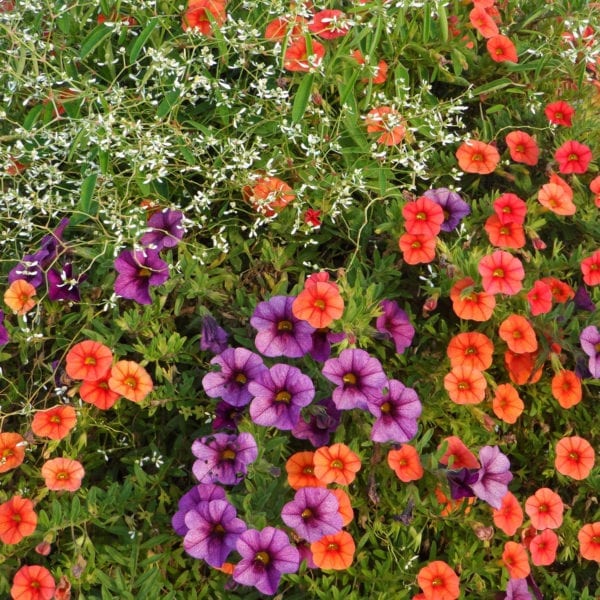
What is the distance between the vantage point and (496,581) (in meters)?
1.91

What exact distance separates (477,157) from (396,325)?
0.57m

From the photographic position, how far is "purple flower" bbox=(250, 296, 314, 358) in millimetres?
1804

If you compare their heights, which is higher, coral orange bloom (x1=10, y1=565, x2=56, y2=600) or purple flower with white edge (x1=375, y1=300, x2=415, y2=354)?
purple flower with white edge (x1=375, y1=300, x2=415, y2=354)

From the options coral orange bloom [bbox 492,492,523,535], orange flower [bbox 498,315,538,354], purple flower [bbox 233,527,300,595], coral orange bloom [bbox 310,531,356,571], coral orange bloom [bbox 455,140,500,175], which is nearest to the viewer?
purple flower [bbox 233,527,300,595]

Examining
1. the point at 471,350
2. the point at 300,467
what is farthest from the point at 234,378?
the point at 471,350

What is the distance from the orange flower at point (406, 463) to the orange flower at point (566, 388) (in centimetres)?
40

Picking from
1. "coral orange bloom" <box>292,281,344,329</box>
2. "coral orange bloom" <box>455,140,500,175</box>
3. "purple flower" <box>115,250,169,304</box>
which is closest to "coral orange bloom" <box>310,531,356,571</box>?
"coral orange bloom" <box>292,281,344,329</box>

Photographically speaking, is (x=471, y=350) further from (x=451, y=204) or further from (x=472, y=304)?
(x=451, y=204)

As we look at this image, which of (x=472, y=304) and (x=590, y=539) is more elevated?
(x=472, y=304)

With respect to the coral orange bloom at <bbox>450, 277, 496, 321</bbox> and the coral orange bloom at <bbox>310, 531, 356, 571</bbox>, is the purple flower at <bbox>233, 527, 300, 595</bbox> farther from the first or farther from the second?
the coral orange bloom at <bbox>450, 277, 496, 321</bbox>

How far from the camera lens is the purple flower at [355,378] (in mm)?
1727

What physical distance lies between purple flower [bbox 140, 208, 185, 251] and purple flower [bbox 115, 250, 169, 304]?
0.07m

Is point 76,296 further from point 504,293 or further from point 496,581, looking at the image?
point 496,581

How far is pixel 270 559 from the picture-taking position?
1.64 meters
